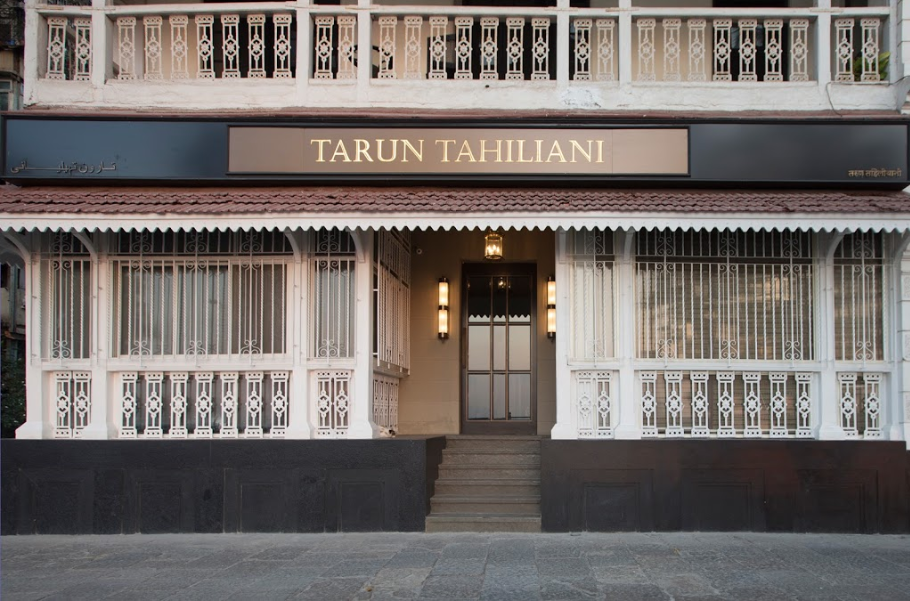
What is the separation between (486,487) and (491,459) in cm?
59

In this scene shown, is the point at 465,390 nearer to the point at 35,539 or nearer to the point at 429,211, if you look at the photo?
the point at 429,211

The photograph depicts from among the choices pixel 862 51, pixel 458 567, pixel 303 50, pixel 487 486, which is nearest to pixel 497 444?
pixel 487 486

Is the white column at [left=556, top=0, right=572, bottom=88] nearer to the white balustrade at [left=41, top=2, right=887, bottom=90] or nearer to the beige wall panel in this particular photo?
the white balustrade at [left=41, top=2, right=887, bottom=90]

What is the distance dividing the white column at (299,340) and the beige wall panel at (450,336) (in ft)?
8.35

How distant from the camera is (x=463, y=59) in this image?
10.5 meters

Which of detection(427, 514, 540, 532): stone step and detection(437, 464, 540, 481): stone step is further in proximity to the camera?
detection(437, 464, 540, 481): stone step

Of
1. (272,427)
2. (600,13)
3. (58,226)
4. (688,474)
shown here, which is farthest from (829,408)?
(58,226)

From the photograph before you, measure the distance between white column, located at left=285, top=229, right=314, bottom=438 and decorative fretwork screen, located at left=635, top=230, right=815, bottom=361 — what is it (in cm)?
369

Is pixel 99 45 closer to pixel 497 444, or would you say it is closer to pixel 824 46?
pixel 497 444

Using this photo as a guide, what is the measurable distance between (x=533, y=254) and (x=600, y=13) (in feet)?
11.3

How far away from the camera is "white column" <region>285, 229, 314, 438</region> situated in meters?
9.87

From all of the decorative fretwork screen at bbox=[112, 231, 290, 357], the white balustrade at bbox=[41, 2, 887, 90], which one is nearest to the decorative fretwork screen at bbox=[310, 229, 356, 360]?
the decorative fretwork screen at bbox=[112, 231, 290, 357]

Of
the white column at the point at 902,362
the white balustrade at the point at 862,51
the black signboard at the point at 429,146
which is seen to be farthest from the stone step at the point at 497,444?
the white balustrade at the point at 862,51

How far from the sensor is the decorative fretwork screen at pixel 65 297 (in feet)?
33.0
